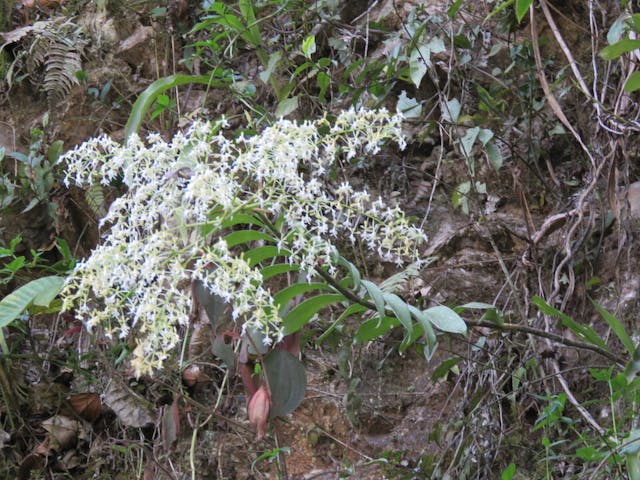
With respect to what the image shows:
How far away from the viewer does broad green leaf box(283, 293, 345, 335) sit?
1.18 meters

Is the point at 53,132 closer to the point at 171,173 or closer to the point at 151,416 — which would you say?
the point at 151,416

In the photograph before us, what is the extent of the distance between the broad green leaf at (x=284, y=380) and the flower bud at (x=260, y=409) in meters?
0.03

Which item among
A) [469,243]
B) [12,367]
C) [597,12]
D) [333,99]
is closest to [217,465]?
[12,367]

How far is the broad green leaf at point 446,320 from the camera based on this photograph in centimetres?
115

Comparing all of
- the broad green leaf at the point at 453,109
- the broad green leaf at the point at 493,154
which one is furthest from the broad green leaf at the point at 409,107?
the broad green leaf at the point at 493,154

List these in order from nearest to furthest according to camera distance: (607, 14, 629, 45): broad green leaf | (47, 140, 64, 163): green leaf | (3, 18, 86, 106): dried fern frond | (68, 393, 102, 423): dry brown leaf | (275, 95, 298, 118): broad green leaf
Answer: (607, 14, 629, 45): broad green leaf < (275, 95, 298, 118): broad green leaf < (68, 393, 102, 423): dry brown leaf < (47, 140, 64, 163): green leaf < (3, 18, 86, 106): dried fern frond

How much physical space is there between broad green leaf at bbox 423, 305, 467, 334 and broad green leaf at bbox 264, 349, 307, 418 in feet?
0.75

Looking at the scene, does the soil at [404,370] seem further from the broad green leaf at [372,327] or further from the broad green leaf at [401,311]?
the broad green leaf at [401,311]

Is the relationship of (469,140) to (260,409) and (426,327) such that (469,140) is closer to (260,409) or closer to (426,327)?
(426,327)

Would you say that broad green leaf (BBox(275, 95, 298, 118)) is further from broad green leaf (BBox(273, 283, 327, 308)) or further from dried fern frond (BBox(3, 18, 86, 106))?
dried fern frond (BBox(3, 18, 86, 106))

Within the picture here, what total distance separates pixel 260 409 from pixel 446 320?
1.06 feet

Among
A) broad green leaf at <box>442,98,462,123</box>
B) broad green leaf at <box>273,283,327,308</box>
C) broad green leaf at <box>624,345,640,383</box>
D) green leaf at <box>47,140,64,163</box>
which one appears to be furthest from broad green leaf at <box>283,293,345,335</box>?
green leaf at <box>47,140,64,163</box>

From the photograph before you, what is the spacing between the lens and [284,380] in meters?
1.24

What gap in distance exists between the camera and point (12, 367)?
215 cm
